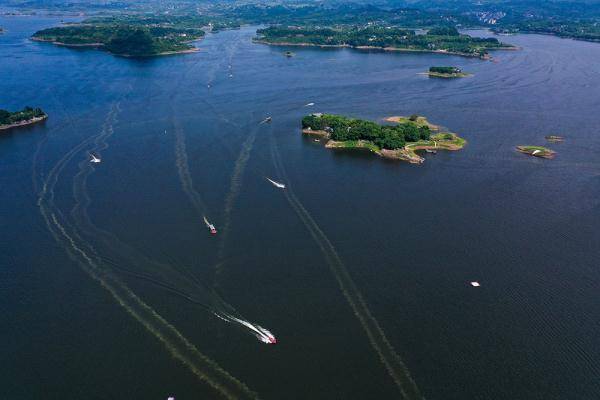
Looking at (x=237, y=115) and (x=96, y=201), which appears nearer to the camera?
(x=96, y=201)

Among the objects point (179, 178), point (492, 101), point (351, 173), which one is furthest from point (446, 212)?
point (492, 101)

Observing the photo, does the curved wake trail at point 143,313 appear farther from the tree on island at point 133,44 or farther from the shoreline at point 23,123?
the tree on island at point 133,44

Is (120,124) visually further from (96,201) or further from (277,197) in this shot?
(277,197)

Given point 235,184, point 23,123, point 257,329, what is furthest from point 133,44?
point 257,329

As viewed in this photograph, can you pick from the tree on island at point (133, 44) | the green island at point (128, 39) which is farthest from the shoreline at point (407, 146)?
the green island at point (128, 39)

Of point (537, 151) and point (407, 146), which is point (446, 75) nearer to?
point (537, 151)

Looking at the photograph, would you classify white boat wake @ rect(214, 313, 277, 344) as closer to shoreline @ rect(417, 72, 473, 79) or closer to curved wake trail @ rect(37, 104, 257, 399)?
curved wake trail @ rect(37, 104, 257, 399)
